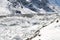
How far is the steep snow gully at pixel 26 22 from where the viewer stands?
2134 centimetres

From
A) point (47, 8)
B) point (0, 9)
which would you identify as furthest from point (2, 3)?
point (47, 8)

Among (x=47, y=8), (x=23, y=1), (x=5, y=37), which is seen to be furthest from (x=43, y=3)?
(x=5, y=37)

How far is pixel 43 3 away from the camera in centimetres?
11656

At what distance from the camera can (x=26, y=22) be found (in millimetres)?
38562

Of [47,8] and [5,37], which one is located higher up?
[5,37]

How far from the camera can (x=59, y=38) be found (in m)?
18.0

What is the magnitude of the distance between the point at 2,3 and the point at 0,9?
322 inches

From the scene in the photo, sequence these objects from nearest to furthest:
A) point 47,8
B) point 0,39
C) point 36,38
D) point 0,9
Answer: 1. point 36,38
2. point 0,39
3. point 0,9
4. point 47,8

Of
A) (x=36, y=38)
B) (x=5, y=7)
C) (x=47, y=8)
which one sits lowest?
(x=47, y=8)

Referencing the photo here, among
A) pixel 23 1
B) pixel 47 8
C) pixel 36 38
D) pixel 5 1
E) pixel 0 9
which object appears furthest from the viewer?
pixel 47 8

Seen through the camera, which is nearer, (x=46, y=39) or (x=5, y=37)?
(x=46, y=39)

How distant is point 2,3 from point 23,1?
80.9 feet

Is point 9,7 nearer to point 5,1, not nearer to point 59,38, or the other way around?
point 5,1

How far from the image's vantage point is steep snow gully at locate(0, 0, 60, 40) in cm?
2134
